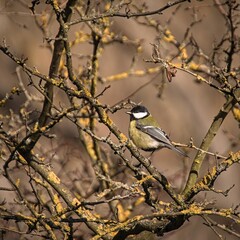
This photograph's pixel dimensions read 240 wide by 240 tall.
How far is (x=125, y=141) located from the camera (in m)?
3.72

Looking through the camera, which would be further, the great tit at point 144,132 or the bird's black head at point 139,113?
the bird's black head at point 139,113

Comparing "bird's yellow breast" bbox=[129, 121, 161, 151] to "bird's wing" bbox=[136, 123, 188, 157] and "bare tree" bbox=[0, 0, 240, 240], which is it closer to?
"bird's wing" bbox=[136, 123, 188, 157]

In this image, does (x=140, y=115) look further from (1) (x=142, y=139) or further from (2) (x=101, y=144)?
(2) (x=101, y=144)

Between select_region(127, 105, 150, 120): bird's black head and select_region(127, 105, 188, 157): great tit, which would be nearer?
select_region(127, 105, 188, 157): great tit

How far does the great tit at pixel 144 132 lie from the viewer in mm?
5648

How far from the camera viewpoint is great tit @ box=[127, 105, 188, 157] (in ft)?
18.5

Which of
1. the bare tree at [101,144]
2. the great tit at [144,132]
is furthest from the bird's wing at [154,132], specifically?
the bare tree at [101,144]

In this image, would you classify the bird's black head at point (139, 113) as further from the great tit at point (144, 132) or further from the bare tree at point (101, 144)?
the bare tree at point (101, 144)

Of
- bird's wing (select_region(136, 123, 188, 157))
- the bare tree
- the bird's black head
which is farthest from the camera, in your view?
the bird's black head

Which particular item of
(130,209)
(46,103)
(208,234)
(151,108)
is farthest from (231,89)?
(151,108)

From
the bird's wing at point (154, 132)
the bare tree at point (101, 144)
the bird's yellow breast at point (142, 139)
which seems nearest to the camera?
A: the bare tree at point (101, 144)

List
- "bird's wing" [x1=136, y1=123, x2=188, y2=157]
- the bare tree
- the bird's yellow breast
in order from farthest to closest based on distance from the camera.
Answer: the bird's yellow breast
"bird's wing" [x1=136, y1=123, x2=188, y2=157]
the bare tree

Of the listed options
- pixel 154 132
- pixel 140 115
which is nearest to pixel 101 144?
pixel 140 115

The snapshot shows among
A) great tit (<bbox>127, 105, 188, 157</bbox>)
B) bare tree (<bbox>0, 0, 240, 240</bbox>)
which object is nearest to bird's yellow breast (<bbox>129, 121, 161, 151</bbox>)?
great tit (<bbox>127, 105, 188, 157</bbox>)
